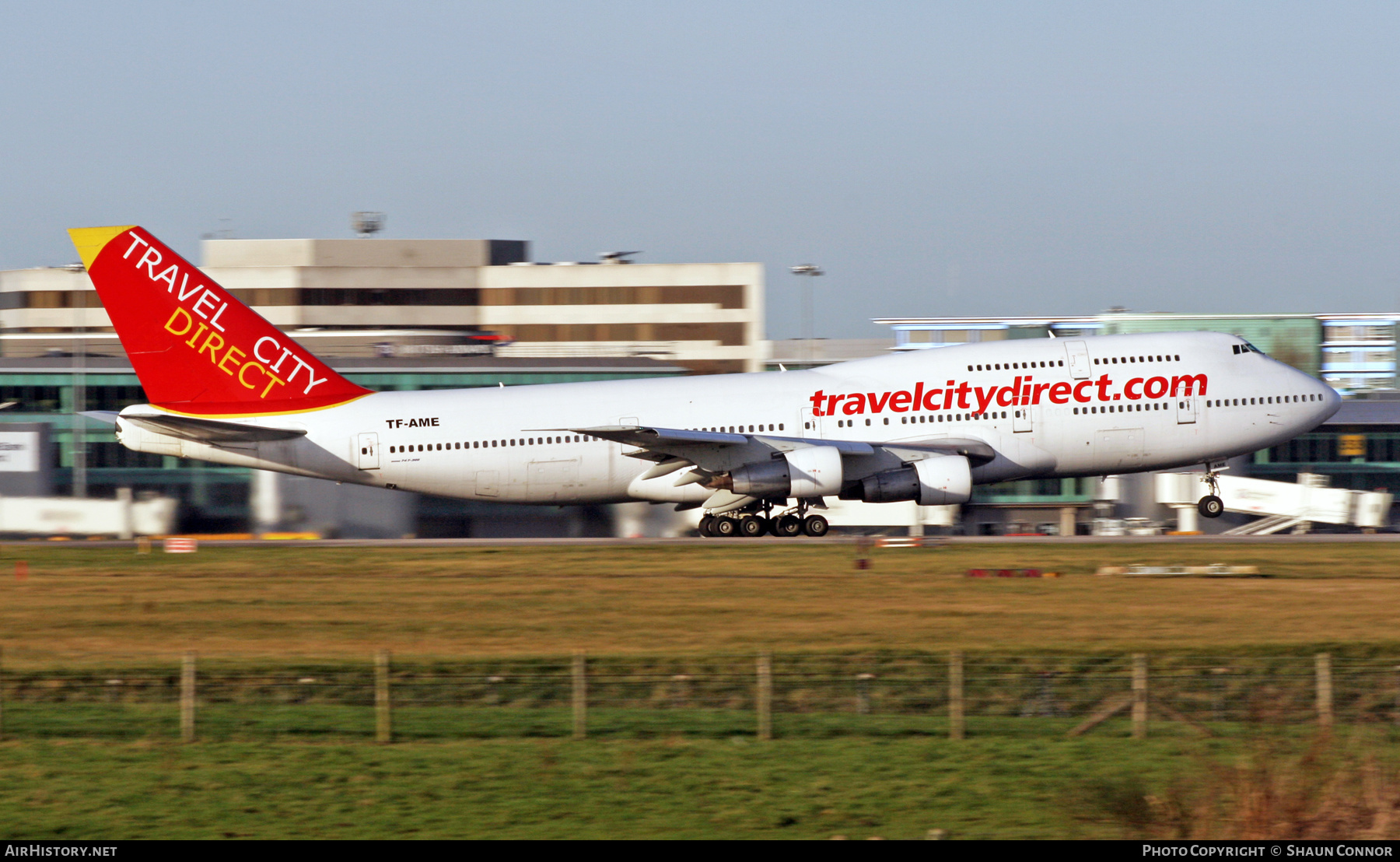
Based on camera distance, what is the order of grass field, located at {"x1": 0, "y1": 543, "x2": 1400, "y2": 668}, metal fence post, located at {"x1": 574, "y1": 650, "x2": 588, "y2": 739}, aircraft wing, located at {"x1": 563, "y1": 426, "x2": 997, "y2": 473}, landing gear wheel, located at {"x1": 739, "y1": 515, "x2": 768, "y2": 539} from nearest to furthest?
metal fence post, located at {"x1": 574, "y1": 650, "x2": 588, "y2": 739}
grass field, located at {"x1": 0, "y1": 543, "x2": 1400, "y2": 668}
aircraft wing, located at {"x1": 563, "y1": 426, "x2": 997, "y2": 473}
landing gear wheel, located at {"x1": 739, "y1": 515, "x2": 768, "y2": 539}

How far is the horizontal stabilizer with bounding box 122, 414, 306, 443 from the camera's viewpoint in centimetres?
4384

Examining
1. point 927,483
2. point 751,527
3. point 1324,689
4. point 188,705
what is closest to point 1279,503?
point 927,483

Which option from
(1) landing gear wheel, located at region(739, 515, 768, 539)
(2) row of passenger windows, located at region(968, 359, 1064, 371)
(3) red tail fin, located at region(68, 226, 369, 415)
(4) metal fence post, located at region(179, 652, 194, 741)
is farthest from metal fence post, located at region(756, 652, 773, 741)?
(3) red tail fin, located at region(68, 226, 369, 415)

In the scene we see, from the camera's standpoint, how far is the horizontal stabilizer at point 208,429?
144 feet

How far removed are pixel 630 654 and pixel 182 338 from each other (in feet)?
79.5

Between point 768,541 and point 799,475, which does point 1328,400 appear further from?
point 768,541

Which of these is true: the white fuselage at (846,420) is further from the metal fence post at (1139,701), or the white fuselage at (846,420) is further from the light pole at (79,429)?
the metal fence post at (1139,701)

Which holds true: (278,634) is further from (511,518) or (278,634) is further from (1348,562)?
(511,518)

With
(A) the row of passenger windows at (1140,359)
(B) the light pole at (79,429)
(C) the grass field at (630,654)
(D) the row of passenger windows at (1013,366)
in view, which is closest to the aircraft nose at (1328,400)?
(A) the row of passenger windows at (1140,359)

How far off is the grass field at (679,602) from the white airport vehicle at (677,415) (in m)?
3.29

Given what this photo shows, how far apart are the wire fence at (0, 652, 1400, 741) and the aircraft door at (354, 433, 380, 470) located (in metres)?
19.7

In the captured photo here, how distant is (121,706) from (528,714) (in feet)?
20.8

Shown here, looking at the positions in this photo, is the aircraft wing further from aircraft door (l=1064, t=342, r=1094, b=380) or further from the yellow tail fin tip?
the yellow tail fin tip
